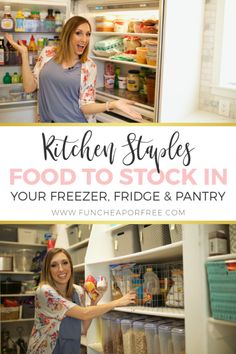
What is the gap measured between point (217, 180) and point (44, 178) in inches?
30.3

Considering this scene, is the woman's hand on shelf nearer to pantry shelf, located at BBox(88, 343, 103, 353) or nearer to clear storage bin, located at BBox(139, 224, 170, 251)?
clear storage bin, located at BBox(139, 224, 170, 251)

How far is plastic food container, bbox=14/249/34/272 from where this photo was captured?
3.36 metres

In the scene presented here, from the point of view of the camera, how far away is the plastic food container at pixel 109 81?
3.78 m

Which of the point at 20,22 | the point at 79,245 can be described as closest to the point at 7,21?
the point at 20,22

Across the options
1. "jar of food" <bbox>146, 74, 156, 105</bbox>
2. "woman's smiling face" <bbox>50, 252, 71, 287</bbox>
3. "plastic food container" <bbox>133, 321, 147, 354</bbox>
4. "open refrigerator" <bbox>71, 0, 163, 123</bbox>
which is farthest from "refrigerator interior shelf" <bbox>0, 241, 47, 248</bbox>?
"jar of food" <bbox>146, 74, 156, 105</bbox>

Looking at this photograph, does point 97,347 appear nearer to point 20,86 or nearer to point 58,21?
point 20,86

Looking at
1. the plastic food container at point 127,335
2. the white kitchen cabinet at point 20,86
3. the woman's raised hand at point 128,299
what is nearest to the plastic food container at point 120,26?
the white kitchen cabinet at point 20,86

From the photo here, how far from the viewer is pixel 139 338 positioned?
9.51 ft

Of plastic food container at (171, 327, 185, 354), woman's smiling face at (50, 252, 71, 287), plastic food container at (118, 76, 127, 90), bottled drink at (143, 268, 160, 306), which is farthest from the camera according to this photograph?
plastic food container at (118, 76, 127, 90)

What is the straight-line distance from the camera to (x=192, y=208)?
2541 millimetres

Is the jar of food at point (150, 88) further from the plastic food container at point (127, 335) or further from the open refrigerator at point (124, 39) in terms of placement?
the plastic food container at point (127, 335)

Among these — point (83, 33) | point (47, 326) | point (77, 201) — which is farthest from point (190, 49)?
point (47, 326)

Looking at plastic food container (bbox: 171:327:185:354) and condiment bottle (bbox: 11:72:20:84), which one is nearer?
plastic food container (bbox: 171:327:185:354)

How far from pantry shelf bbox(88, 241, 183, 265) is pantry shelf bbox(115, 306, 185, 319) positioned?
0.26 metres
